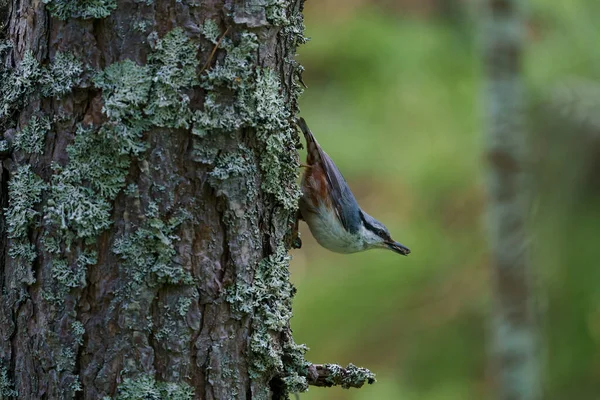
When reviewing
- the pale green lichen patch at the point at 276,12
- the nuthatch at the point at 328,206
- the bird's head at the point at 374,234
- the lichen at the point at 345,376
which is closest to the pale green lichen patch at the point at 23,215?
the pale green lichen patch at the point at 276,12

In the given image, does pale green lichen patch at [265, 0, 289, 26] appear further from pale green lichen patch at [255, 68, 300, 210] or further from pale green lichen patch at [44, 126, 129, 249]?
pale green lichen patch at [44, 126, 129, 249]

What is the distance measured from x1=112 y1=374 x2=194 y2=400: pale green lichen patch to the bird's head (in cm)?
119

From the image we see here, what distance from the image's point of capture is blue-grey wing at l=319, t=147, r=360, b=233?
2.25 m

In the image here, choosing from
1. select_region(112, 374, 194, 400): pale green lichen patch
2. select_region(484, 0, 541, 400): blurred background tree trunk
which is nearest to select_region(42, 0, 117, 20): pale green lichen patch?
select_region(112, 374, 194, 400): pale green lichen patch

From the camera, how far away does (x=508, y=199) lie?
238cm

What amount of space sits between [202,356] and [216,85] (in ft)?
1.71

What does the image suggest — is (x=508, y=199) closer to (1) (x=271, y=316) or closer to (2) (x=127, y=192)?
(1) (x=271, y=316)

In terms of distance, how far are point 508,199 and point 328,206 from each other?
63cm

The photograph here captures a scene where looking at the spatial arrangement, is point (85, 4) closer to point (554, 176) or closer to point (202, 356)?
point (202, 356)

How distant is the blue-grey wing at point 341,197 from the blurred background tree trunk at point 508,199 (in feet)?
1.58

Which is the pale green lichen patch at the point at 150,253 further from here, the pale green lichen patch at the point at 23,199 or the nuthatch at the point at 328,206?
the nuthatch at the point at 328,206

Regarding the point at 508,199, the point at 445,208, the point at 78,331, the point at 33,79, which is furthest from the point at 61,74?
the point at 445,208

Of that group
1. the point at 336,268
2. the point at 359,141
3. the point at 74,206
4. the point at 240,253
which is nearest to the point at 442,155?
the point at 359,141

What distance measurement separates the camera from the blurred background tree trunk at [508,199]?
238 centimetres
